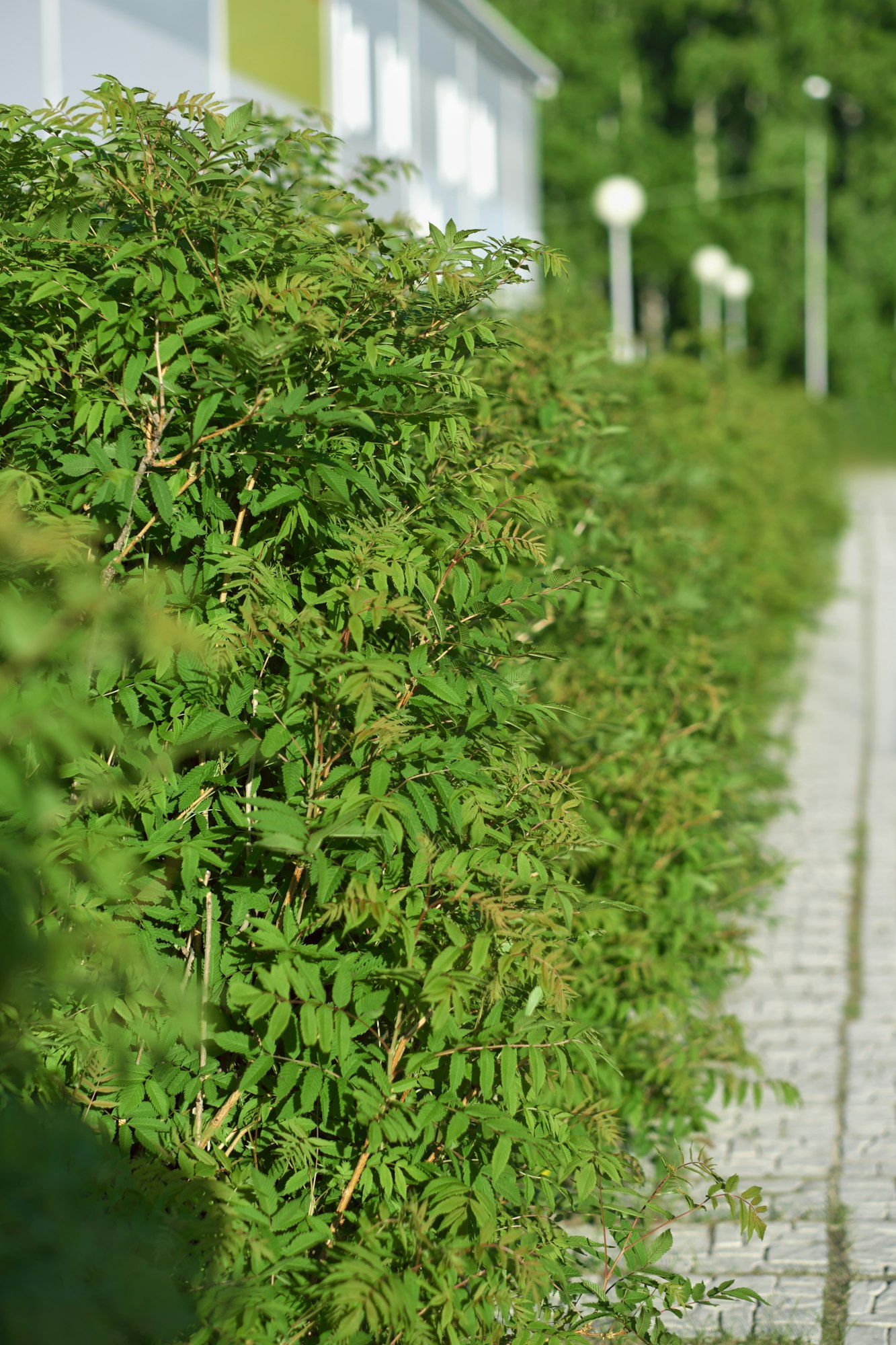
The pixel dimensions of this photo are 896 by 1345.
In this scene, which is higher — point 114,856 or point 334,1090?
point 114,856

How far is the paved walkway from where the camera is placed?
3270 mm

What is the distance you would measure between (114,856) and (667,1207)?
217cm

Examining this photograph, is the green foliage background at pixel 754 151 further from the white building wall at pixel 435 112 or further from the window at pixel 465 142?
the window at pixel 465 142

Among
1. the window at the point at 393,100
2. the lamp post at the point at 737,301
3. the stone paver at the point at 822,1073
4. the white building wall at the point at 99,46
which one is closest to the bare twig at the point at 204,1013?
the stone paver at the point at 822,1073

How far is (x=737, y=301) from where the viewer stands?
137 feet

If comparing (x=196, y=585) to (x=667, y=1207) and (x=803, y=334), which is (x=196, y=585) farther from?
(x=803, y=334)

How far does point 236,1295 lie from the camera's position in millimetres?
1897

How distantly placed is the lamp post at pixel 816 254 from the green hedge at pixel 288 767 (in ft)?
135

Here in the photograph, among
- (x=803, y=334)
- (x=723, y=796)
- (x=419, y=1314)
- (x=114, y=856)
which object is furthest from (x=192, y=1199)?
(x=803, y=334)

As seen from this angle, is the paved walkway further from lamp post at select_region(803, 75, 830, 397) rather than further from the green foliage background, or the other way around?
the green foliage background

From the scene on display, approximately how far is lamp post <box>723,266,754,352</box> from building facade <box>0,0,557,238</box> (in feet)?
10.2

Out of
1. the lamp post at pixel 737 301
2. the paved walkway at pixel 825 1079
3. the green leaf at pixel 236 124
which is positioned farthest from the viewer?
the lamp post at pixel 737 301

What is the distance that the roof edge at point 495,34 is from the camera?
693 inches

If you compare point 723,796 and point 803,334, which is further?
point 803,334
